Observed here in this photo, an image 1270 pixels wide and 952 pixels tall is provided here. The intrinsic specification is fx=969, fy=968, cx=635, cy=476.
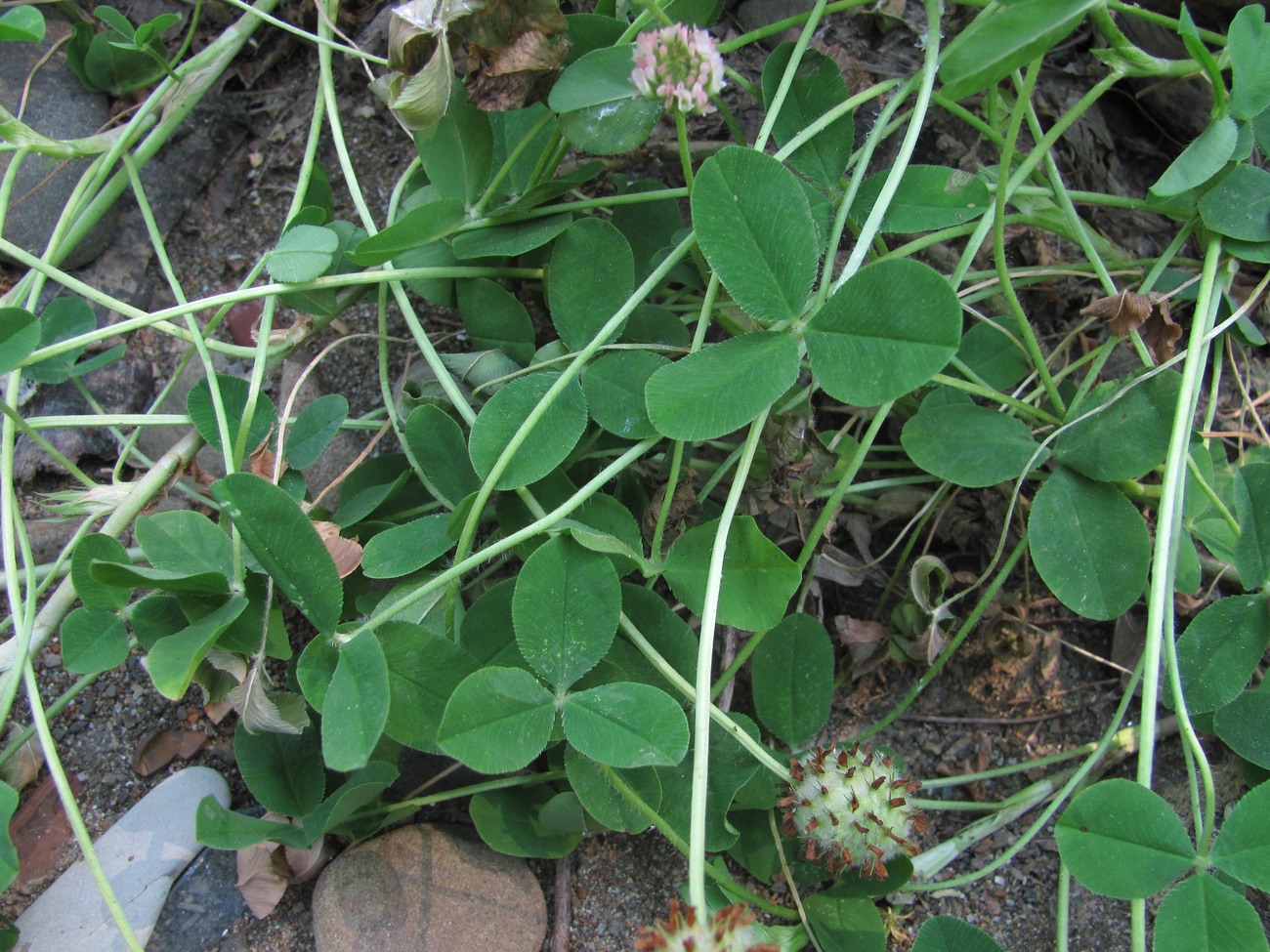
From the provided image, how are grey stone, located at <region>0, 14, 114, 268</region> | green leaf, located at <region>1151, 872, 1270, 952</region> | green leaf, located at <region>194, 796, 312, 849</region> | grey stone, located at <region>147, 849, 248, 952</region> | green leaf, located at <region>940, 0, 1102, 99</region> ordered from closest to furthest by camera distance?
1. green leaf, located at <region>940, 0, 1102, 99</region>
2. green leaf, located at <region>1151, 872, 1270, 952</region>
3. green leaf, located at <region>194, 796, 312, 849</region>
4. grey stone, located at <region>147, 849, 248, 952</region>
5. grey stone, located at <region>0, 14, 114, 268</region>

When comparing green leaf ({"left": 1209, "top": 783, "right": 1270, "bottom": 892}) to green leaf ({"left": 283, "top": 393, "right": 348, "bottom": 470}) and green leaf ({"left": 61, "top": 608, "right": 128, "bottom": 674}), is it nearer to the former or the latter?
green leaf ({"left": 283, "top": 393, "right": 348, "bottom": 470})

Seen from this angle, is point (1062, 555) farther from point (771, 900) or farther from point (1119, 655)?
point (771, 900)

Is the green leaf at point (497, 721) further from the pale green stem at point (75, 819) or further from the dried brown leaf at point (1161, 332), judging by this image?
the dried brown leaf at point (1161, 332)

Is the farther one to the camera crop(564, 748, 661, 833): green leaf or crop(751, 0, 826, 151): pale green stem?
crop(751, 0, 826, 151): pale green stem

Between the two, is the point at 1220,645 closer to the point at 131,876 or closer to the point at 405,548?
the point at 405,548

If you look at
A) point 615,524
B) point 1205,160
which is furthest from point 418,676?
point 1205,160

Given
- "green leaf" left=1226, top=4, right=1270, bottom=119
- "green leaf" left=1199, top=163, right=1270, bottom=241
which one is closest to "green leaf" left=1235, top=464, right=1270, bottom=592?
"green leaf" left=1199, top=163, right=1270, bottom=241

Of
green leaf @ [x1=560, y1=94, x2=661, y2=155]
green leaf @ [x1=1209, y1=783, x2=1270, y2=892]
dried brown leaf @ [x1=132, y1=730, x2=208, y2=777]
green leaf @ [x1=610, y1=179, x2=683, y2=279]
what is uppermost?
green leaf @ [x1=560, y1=94, x2=661, y2=155]
